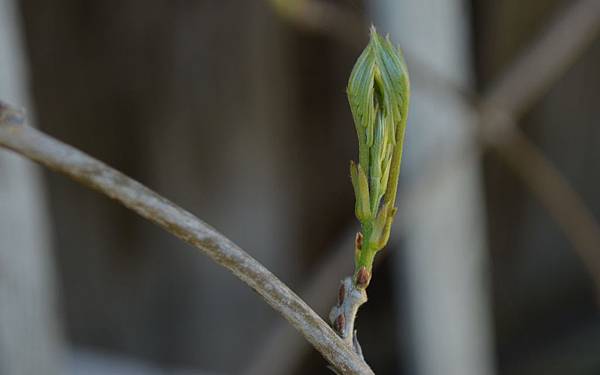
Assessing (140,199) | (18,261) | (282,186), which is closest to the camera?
(140,199)

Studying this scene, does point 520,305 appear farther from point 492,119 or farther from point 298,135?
point 492,119

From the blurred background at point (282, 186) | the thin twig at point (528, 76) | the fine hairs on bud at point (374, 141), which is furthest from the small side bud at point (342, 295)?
the blurred background at point (282, 186)

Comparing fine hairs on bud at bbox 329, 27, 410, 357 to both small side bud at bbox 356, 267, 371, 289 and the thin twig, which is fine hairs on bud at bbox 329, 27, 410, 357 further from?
the thin twig

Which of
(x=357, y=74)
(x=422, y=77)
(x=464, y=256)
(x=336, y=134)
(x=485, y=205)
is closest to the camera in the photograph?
(x=357, y=74)

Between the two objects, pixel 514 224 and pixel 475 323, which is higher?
pixel 514 224

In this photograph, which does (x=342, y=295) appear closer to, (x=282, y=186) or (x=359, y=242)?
(x=359, y=242)

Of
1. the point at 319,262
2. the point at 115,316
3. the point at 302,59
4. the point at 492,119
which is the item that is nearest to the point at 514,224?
the point at 319,262

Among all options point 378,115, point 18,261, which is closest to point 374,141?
point 378,115
